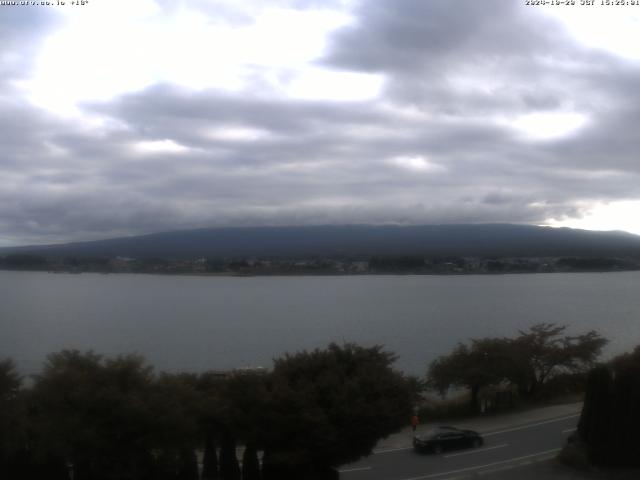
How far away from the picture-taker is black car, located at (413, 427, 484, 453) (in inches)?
848

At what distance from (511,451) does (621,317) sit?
55.2 m

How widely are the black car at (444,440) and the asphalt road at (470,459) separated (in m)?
0.20

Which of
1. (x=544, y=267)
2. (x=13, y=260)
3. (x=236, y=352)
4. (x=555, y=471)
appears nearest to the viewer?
(x=555, y=471)

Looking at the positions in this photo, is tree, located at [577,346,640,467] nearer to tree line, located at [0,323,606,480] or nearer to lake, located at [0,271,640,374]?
tree line, located at [0,323,606,480]

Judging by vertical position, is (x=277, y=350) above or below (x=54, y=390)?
below

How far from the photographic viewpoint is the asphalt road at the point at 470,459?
18562mm

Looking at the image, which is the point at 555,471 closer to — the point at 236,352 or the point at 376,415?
the point at 376,415

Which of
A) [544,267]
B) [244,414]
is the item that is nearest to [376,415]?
[244,414]

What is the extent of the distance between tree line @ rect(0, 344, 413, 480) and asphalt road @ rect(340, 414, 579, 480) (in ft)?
7.75

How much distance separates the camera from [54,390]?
14.8 m

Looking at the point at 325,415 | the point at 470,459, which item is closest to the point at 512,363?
the point at 470,459

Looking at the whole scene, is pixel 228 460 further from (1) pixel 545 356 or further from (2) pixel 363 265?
(2) pixel 363 265

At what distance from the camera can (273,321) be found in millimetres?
67938

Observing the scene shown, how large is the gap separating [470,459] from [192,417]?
850 centimetres
